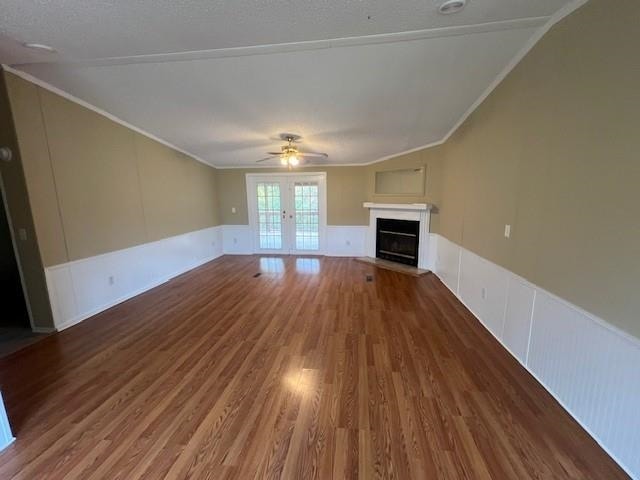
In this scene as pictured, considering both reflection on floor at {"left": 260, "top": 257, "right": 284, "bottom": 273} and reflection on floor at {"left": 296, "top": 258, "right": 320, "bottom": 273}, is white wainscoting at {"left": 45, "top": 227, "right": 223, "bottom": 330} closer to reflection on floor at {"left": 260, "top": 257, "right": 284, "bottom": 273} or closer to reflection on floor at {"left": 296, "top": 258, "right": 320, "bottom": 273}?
reflection on floor at {"left": 260, "top": 257, "right": 284, "bottom": 273}

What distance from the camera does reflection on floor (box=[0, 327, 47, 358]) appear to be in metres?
2.65

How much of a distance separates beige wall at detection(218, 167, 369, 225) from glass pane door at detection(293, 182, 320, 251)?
34 centimetres

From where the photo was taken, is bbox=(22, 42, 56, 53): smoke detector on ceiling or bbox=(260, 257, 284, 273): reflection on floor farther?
bbox=(260, 257, 284, 273): reflection on floor

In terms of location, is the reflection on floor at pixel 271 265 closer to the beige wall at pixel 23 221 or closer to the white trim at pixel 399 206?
the white trim at pixel 399 206

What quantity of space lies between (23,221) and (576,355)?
16.7 feet

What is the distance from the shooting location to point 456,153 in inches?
160

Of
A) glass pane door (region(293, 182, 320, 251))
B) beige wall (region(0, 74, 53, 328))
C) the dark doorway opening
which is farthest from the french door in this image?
beige wall (region(0, 74, 53, 328))

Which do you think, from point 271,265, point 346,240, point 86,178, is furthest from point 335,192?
point 86,178

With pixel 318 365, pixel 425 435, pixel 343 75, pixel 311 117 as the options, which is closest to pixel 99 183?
pixel 311 117

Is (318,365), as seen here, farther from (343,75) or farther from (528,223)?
(343,75)

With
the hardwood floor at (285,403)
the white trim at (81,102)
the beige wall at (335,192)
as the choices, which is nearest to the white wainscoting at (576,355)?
the hardwood floor at (285,403)

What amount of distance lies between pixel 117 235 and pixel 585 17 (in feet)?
17.4

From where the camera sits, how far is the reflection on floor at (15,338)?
8.71 feet

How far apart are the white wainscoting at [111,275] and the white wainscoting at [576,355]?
16.0 ft
